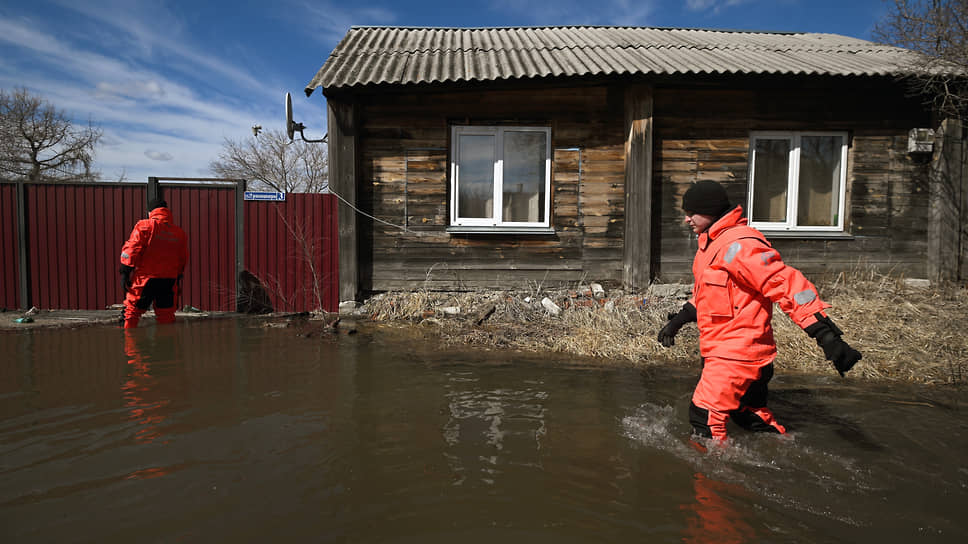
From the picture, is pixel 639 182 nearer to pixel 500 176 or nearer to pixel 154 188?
pixel 500 176

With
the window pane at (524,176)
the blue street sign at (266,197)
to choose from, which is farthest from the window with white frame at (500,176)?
the blue street sign at (266,197)

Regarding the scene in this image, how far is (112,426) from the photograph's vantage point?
3152mm

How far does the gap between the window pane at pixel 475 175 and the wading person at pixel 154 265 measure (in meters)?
3.86

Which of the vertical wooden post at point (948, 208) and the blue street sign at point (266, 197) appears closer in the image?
the vertical wooden post at point (948, 208)

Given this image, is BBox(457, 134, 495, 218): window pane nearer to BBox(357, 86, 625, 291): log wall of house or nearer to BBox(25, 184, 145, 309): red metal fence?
BBox(357, 86, 625, 291): log wall of house

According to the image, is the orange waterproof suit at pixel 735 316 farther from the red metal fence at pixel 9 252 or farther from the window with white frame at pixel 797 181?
the red metal fence at pixel 9 252

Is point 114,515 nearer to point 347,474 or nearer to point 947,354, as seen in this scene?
point 347,474

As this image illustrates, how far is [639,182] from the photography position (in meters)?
7.28

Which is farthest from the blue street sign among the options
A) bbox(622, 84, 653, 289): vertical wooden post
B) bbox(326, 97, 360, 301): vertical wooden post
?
bbox(622, 84, 653, 289): vertical wooden post

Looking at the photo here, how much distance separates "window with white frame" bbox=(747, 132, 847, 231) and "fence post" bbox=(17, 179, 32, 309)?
1107 cm

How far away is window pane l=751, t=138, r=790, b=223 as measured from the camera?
25.4 ft

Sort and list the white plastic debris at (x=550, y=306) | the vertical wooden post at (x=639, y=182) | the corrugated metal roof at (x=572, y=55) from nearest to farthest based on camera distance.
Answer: the white plastic debris at (x=550, y=306) → the corrugated metal roof at (x=572, y=55) → the vertical wooden post at (x=639, y=182)

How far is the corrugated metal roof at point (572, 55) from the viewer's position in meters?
7.04

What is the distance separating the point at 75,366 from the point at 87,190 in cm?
438
